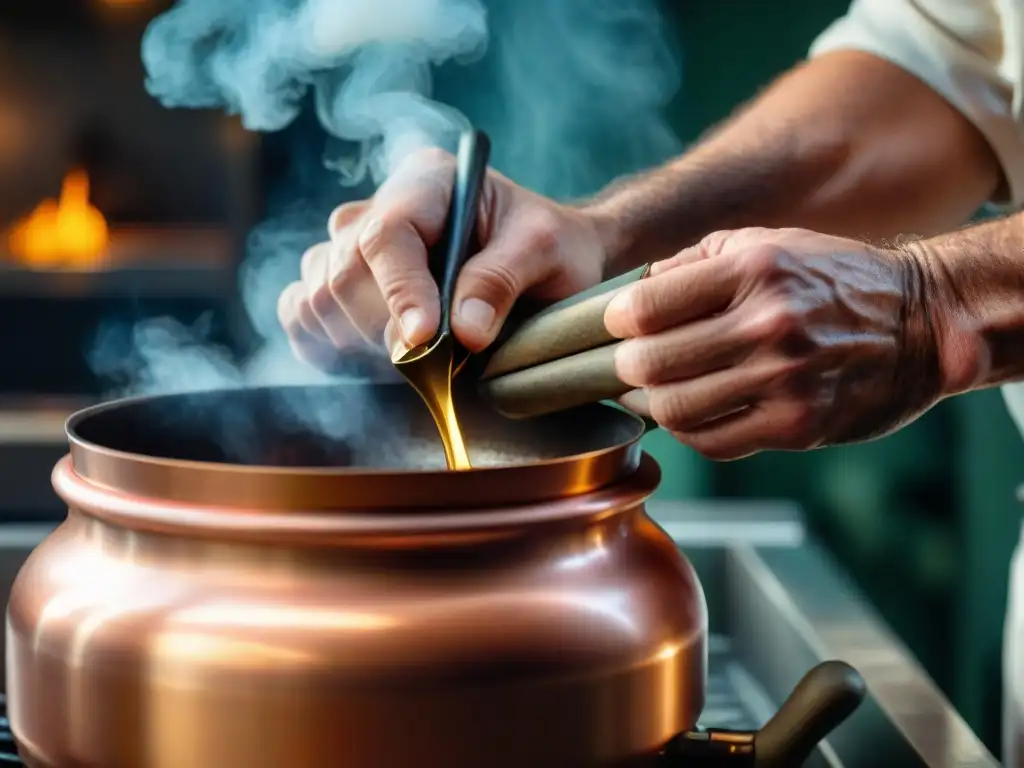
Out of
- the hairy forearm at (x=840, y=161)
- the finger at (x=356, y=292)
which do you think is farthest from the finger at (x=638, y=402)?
the hairy forearm at (x=840, y=161)

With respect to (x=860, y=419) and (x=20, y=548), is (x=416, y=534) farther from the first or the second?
(x=20, y=548)

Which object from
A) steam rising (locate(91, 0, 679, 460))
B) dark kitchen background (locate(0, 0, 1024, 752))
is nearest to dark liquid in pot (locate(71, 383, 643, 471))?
steam rising (locate(91, 0, 679, 460))

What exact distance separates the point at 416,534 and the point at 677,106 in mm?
2612

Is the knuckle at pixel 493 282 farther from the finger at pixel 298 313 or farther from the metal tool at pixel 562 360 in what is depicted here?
the finger at pixel 298 313

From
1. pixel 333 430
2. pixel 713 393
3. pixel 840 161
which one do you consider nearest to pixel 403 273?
pixel 333 430

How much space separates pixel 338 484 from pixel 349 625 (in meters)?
0.06

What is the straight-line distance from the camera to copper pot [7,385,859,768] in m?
0.49

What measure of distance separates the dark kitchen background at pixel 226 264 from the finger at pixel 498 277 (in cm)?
178

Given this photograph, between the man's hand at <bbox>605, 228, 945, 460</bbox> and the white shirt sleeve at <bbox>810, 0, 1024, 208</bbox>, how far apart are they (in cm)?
52

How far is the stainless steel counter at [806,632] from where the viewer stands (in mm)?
724

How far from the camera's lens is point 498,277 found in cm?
81

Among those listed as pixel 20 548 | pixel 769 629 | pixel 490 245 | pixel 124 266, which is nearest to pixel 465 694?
pixel 490 245

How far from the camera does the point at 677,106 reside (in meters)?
2.96

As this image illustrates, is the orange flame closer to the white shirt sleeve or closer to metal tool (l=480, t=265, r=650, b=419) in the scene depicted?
the white shirt sleeve
